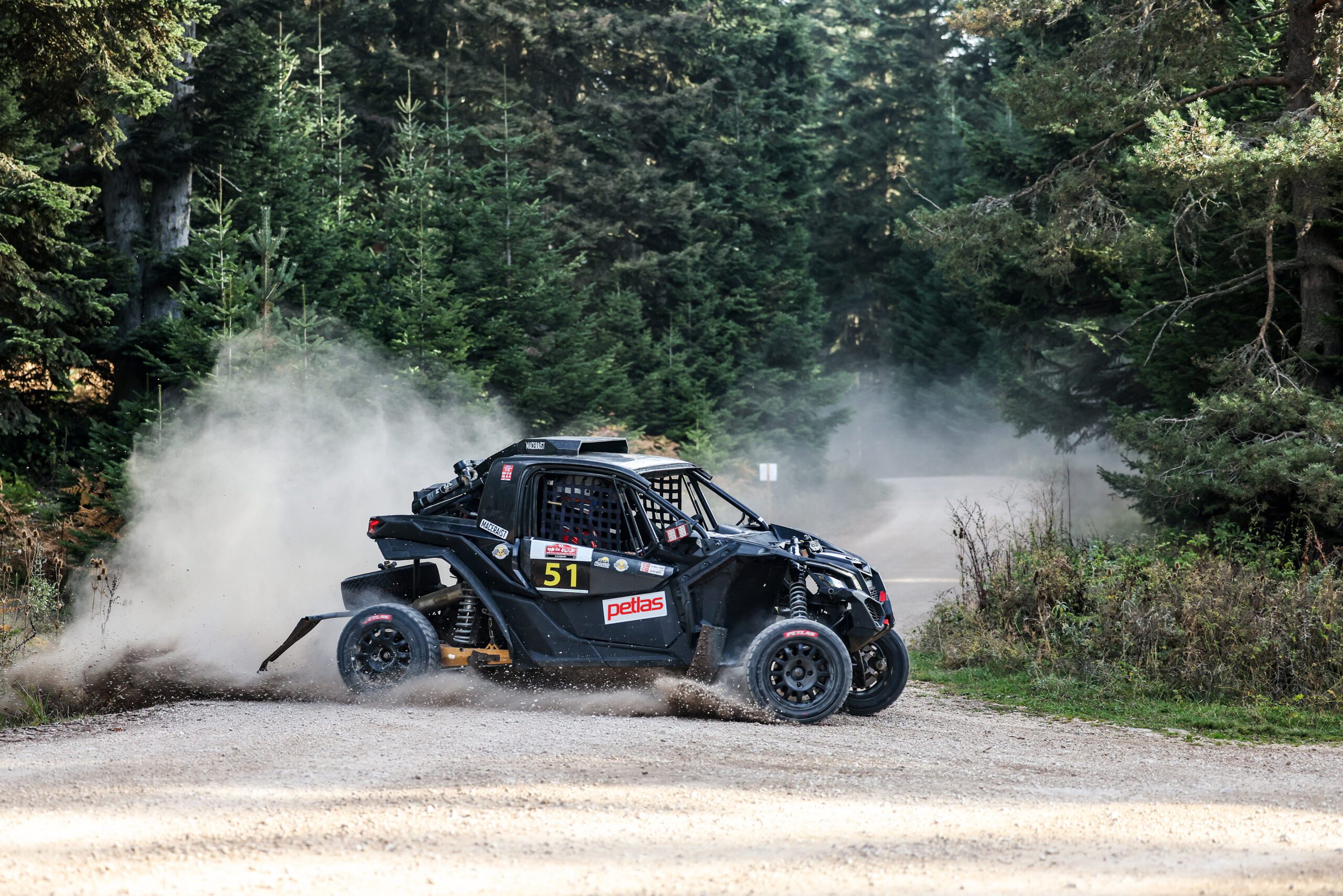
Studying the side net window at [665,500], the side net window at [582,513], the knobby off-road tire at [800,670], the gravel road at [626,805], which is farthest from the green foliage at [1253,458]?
the side net window at [582,513]

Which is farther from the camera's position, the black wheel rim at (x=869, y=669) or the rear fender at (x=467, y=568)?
the black wheel rim at (x=869, y=669)

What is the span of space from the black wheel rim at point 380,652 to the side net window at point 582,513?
5.05ft

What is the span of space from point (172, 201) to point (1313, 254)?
19.7 m

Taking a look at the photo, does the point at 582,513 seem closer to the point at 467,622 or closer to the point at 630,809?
the point at 467,622

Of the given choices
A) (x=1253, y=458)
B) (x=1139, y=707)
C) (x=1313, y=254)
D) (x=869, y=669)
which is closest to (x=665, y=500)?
(x=869, y=669)

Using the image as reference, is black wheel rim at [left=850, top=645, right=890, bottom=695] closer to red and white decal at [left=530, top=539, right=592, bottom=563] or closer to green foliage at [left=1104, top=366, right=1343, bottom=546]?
red and white decal at [left=530, top=539, right=592, bottom=563]

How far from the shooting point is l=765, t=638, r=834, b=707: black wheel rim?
9.78 metres

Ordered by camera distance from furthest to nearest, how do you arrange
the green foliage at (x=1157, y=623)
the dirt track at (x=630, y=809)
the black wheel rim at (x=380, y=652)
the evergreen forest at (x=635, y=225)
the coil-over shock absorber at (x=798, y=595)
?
the evergreen forest at (x=635, y=225) < the green foliage at (x=1157, y=623) < the black wheel rim at (x=380, y=652) < the coil-over shock absorber at (x=798, y=595) < the dirt track at (x=630, y=809)

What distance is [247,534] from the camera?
1555cm

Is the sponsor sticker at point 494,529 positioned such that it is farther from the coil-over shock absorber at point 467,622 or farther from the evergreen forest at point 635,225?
the evergreen forest at point 635,225

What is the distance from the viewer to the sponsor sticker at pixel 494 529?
10.4 metres

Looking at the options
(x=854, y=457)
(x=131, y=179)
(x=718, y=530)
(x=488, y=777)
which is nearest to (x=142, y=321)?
(x=131, y=179)

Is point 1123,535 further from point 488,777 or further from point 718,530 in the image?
point 488,777

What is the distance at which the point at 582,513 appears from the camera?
10.4 m
